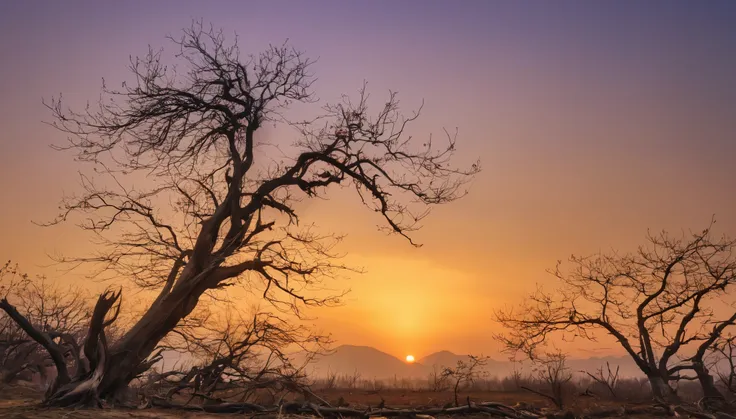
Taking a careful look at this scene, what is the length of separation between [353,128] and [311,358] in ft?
17.0

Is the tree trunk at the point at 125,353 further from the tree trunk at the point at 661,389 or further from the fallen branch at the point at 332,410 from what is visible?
the tree trunk at the point at 661,389

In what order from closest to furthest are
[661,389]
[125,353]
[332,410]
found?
[332,410] < [125,353] < [661,389]

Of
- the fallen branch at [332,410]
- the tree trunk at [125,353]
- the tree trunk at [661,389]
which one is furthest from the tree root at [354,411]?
the tree trunk at [661,389]

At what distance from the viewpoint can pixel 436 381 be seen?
54.6ft

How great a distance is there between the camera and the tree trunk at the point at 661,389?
13.8 metres

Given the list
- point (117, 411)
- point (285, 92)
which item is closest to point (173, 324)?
point (117, 411)

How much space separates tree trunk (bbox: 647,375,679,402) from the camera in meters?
13.8

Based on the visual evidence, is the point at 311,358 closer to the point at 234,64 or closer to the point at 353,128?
the point at 353,128

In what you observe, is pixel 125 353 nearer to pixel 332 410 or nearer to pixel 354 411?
pixel 332 410

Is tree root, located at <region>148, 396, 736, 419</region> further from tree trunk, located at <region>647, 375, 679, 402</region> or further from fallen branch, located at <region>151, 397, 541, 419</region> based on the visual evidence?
tree trunk, located at <region>647, 375, 679, 402</region>

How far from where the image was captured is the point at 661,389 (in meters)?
14.2

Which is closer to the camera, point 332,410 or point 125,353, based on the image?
point 332,410

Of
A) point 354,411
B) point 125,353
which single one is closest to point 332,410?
point 354,411

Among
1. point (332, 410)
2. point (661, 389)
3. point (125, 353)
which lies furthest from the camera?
point (661, 389)
